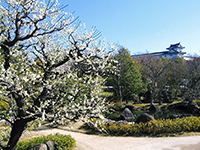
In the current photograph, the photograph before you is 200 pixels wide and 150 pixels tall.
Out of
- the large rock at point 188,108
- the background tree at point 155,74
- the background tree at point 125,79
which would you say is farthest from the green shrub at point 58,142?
the background tree at point 155,74

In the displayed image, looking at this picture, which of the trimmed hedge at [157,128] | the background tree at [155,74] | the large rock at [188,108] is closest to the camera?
the trimmed hedge at [157,128]

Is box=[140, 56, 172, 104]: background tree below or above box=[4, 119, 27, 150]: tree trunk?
above

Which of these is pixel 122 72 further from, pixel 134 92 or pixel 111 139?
pixel 111 139

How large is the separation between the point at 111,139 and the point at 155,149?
116 inches

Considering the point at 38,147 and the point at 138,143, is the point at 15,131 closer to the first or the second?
the point at 38,147

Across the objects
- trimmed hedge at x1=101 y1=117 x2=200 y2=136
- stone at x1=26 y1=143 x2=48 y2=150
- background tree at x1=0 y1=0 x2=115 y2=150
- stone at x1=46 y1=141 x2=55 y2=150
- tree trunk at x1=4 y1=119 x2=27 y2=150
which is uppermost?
background tree at x1=0 y1=0 x2=115 y2=150

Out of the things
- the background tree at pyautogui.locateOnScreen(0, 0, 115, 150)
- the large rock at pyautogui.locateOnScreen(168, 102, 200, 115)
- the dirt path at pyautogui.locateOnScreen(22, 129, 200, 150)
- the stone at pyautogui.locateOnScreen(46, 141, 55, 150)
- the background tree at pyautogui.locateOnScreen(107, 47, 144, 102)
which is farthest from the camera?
the background tree at pyautogui.locateOnScreen(107, 47, 144, 102)

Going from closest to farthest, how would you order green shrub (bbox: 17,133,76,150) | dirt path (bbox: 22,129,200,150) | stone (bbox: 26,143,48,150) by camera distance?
stone (bbox: 26,143,48,150) → green shrub (bbox: 17,133,76,150) → dirt path (bbox: 22,129,200,150)

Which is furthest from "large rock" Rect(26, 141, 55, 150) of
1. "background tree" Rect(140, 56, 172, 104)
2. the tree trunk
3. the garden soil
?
"background tree" Rect(140, 56, 172, 104)

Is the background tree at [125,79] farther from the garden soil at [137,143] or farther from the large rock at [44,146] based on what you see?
the large rock at [44,146]

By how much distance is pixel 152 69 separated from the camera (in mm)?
21891

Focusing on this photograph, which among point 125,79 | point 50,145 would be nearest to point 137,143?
point 50,145

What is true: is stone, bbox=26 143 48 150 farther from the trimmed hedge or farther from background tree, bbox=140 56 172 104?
background tree, bbox=140 56 172 104

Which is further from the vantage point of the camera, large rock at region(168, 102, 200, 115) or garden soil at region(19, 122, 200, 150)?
large rock at region(168, 102, 200, 115)
